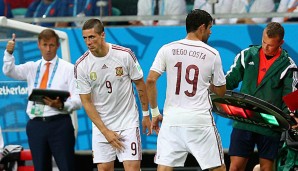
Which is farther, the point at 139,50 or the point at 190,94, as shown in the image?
the point at 139,50

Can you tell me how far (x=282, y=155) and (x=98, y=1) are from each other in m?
4.43

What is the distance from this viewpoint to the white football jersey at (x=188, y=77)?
8367mm

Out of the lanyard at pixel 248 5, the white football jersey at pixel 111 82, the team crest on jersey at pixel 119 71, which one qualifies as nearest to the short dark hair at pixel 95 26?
the white football jersey at pixel 111 82

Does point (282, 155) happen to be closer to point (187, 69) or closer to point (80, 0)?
point (187, 69)

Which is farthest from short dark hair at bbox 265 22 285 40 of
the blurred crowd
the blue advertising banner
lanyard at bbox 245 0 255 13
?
lanyard at bbox 245 0 255 13

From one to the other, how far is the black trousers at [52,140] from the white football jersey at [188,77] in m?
2.33

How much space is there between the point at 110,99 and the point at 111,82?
18 cm

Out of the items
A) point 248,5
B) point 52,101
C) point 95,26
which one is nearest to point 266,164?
point 95,26

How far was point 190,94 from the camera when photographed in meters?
8.41

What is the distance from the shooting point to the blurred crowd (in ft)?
39.5

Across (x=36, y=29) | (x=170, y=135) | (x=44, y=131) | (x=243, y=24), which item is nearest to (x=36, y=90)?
(x=44, y=131)

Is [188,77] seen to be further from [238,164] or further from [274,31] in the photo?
[238,164]

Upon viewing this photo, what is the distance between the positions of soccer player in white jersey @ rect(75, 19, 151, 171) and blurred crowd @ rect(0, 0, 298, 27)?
3.04 m

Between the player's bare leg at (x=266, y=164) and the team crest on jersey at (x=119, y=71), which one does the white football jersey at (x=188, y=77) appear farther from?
the player's bare leg at (x=266, y=164)
